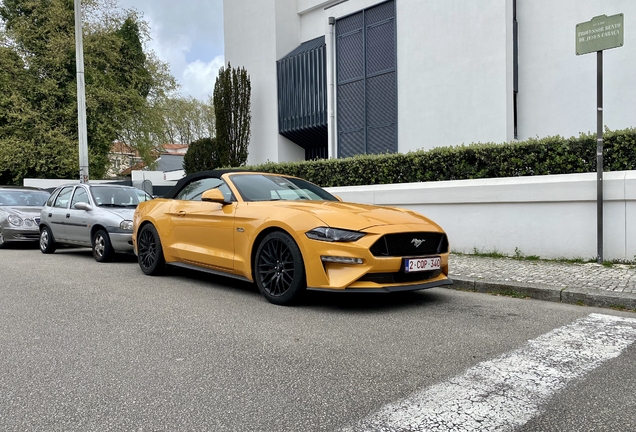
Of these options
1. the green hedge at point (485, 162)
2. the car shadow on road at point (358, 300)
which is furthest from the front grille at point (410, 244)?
the green hedge at point (485, 162)

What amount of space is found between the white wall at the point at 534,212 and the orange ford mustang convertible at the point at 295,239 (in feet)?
10.6

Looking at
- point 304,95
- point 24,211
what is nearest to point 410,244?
point 24,211

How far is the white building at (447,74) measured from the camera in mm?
13000

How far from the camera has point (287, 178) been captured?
7.12 m

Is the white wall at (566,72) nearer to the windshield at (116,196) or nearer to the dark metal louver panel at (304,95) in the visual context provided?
the dark metal louver panel at (304,95)

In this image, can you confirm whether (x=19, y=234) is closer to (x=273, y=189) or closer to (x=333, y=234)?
(x=273, y=189)

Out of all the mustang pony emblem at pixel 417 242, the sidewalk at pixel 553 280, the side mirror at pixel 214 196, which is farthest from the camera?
the side mirror at pixel 214 196

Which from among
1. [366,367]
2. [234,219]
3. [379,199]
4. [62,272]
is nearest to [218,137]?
[379,199]

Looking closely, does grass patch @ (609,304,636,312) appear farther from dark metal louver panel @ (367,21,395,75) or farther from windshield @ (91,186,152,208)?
dark metal louver panel @ (367,21,395,75)

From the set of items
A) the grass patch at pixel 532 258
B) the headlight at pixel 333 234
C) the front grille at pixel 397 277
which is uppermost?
the headlight at pixel 333 234

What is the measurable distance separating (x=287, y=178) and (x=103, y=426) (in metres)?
4.73

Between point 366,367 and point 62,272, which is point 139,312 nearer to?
point 366,367

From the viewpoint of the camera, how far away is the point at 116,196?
34.5 feet

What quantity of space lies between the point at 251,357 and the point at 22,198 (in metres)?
12.2
